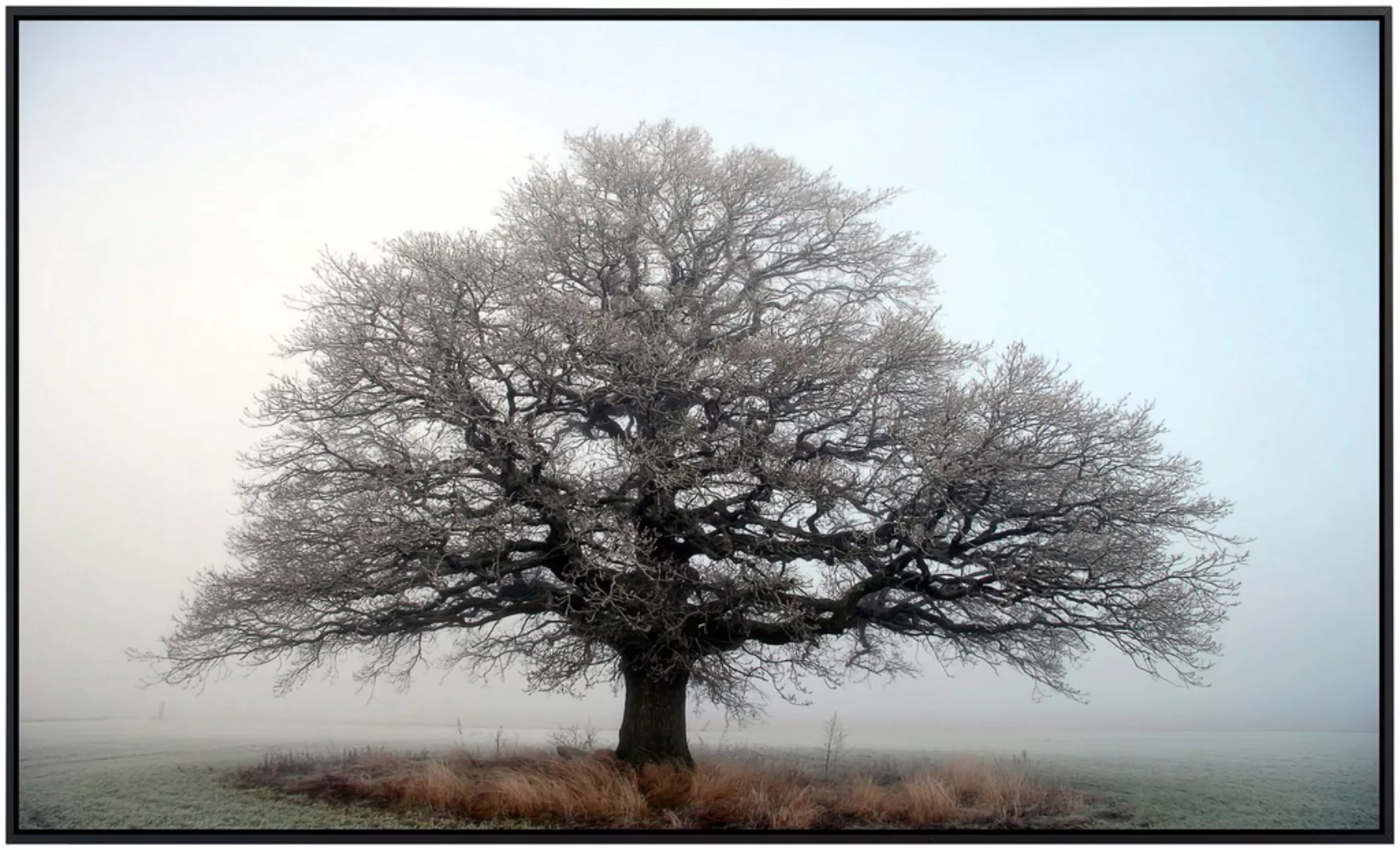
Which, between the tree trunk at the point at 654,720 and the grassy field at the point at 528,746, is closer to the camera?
the grassy field at the point at 528,746

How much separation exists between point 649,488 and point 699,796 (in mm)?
3401

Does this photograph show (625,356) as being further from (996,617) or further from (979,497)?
(996,617)

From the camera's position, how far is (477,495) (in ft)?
38.4

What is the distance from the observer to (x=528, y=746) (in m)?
13.8

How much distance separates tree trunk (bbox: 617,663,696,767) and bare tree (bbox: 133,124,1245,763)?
30 mm

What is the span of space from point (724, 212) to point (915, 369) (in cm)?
316

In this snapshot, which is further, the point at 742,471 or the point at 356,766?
the point at 356,766

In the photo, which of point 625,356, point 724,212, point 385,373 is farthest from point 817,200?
point 385,373

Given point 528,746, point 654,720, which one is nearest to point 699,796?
point 654,720

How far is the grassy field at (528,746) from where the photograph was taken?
11.4 m

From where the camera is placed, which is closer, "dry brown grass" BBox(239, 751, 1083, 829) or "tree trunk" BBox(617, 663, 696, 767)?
"dry brown grass" BBox(239, 751, 1083, 829)

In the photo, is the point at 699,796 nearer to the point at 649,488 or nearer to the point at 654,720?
the point at 654,720

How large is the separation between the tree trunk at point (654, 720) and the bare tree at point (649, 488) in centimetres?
3

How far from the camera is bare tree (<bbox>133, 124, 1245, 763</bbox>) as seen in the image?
11.5 metres
